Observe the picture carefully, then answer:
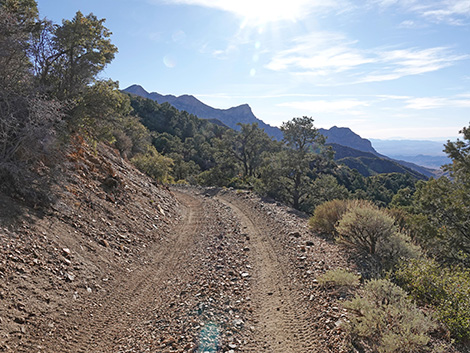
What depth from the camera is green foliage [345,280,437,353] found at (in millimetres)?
4211

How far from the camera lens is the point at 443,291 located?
580 cm

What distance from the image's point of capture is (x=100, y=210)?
35.7ft

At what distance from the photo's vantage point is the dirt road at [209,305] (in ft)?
16.8

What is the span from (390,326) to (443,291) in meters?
2.22

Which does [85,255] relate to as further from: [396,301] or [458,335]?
[458,335]

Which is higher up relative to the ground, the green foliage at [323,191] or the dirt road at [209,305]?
the green foliage at [323,191]

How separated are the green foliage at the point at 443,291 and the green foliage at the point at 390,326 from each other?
44 cm

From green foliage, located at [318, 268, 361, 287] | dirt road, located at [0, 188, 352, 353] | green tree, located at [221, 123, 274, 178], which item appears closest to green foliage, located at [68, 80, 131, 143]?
dirt road, located at [0, 188, 352, 353]

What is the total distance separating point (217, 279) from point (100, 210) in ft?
20.2

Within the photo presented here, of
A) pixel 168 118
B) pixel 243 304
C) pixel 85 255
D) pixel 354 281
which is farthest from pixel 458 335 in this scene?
pixel 168 118

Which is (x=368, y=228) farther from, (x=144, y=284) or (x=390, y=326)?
(x=144, y=284)

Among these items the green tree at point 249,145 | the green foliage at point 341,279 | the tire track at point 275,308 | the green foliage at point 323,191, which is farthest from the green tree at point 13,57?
the green tree at point 249,145

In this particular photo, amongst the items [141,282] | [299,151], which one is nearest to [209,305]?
[141,282]

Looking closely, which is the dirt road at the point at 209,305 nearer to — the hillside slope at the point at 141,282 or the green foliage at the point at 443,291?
the hillside slope at the point at 141,282
